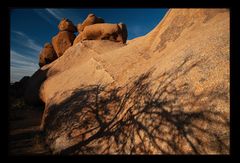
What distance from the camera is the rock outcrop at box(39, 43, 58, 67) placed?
31.4 metres

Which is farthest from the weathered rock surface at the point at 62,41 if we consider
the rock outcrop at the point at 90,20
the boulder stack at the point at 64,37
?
the rock outcrop at the point at 90,20

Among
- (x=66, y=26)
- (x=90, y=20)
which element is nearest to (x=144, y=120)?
(x=90, y=20)

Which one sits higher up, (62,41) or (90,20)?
(90,20)

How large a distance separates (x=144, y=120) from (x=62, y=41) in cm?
2706

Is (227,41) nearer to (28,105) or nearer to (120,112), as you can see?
(120,112)

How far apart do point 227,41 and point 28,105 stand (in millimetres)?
20184

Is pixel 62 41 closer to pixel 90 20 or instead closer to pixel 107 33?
pixel 90 20

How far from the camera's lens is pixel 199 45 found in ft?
21.0

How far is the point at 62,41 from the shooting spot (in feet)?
96.8

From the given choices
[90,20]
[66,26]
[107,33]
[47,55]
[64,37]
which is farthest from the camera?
[47,55]

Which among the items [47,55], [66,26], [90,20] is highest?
[90,20]

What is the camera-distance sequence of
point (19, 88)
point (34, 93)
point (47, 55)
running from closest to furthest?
point (34, 93) < point (19, 88) < point (47, 55)

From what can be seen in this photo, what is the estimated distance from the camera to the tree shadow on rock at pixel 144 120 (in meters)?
4.39
